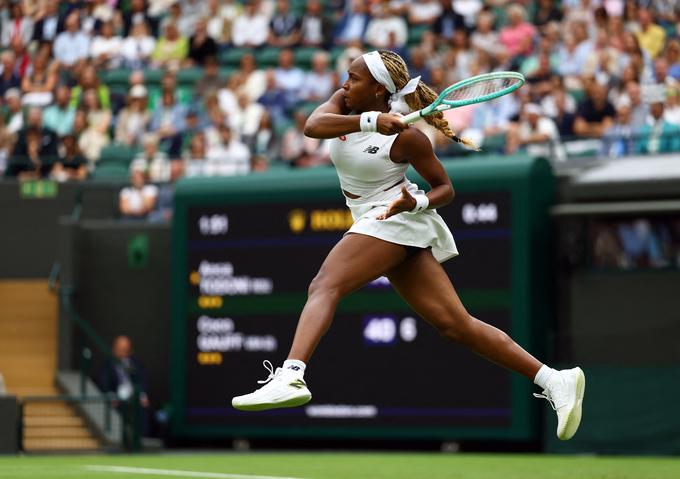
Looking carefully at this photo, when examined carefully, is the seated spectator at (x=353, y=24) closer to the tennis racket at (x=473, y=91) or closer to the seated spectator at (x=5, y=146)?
the seated spectator at (x=5, y=146)

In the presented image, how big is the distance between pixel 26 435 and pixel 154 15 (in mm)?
8348

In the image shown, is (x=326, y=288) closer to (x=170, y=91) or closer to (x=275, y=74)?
(x=275, y=74)

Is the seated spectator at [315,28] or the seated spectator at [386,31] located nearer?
the seated spectator at [386,31]

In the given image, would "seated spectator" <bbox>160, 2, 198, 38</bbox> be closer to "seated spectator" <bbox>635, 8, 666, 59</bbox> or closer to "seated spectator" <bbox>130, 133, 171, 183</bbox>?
"seated spectator" <bbox>130, 133, 171, 183</bbox>

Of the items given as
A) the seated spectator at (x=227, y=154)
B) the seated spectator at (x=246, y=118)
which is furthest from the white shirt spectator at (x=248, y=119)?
the seated spectator at (x=227, y=154)

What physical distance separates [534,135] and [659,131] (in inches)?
59.1

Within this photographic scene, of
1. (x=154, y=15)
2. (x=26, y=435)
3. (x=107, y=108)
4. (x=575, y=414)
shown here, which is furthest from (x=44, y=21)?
(x=575, y=414)

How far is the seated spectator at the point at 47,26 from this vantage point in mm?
22734

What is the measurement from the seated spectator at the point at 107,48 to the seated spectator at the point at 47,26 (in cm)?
88

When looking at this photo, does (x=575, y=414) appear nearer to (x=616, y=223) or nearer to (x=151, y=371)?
(x=616, y=223)

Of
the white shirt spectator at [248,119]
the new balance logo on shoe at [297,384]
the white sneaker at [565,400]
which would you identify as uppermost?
the white shirt spectator at [248,119]

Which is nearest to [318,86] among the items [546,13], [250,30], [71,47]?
[250,30]

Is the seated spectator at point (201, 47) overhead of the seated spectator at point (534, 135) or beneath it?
overhead

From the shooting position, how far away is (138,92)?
65.9ft
